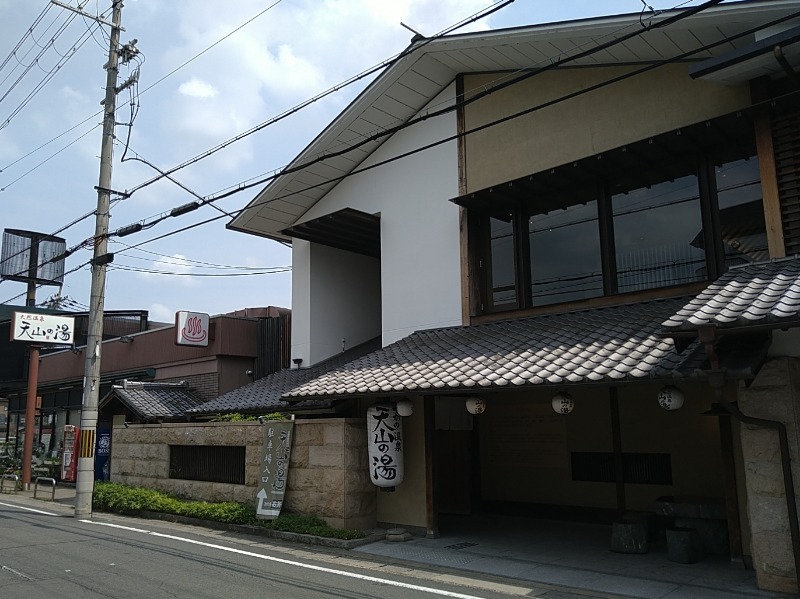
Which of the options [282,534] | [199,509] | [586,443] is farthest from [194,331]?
[586,443]

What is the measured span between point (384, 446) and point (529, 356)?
347 cm

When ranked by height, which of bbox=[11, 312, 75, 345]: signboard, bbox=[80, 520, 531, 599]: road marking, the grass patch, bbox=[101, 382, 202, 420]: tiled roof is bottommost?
bbox=[80, 520, 531, 599]: road marking

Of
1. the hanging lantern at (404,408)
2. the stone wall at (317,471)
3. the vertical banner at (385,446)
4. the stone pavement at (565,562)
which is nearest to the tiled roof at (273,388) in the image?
the stone wall at (317,471)

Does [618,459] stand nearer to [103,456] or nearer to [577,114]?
[577,114]

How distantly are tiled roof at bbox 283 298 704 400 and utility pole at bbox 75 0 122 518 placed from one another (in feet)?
22.3

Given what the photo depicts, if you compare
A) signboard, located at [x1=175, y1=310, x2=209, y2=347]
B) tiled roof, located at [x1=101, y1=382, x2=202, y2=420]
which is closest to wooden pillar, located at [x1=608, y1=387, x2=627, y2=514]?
tiled roof, located at [x1=101, y1=382, x2=202, y2=420]

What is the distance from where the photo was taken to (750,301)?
25.8ft

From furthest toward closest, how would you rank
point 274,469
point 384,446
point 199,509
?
point 199,509, point 274,469, point 384,446

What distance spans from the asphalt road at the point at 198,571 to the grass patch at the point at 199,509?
493 millimetres

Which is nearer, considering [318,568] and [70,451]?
[318,568]

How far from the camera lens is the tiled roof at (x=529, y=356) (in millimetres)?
8914

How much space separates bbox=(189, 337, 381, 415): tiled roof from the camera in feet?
54.0

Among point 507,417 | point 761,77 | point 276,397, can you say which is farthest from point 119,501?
point 761,77

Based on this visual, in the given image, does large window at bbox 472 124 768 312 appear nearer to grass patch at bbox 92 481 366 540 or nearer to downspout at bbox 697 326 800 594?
downspout at bbox 697 326 800 594
